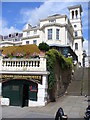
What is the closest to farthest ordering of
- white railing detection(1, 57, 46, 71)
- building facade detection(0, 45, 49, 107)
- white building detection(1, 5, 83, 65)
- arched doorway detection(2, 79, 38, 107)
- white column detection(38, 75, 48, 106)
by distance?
white column detection(38, 75, 48, 106)
building facade detection(0, 45, 49, 107)
arched doorway detection(2, 79, 38, 107)
white railing detection(1, 57, 46, 71)
white building detection(1, 5, 83, 65)

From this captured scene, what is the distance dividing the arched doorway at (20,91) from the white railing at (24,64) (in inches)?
35.9

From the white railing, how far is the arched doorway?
91cm

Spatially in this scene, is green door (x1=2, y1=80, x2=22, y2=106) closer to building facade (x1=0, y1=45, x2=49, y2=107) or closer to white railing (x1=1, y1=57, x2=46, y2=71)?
building facade (x1=0, y1=45, x2=49, y2=107)

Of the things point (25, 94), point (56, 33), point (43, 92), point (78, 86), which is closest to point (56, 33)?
point (56, 33)

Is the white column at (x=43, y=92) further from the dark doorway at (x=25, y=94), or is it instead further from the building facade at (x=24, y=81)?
the dark doorway at (x=25, y=94)

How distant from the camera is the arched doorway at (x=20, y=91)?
36.4ft

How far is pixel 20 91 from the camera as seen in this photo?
Answer: 36.8ft

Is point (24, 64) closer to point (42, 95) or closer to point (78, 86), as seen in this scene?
point (42, 95)

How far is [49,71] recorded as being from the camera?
11.6m

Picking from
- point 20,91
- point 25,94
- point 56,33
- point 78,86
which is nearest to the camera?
point 20,91

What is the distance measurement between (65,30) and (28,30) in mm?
12773

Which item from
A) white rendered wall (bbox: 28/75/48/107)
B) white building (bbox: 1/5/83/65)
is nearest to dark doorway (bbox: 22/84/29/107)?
white rendered wall (bbox: 28/75/48/107)

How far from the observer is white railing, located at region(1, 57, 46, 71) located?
11219mm

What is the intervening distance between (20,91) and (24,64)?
1.91 metres
